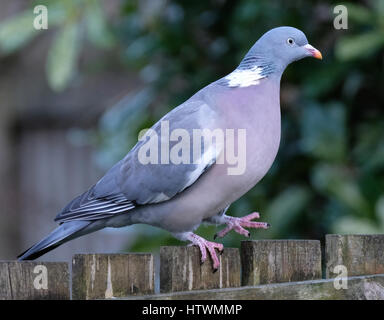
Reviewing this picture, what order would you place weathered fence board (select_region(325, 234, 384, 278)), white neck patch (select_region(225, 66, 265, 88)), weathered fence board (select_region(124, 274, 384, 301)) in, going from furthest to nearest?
white neck patch (select_region(225, 66, 265, 88)), weathered fence board (select_region(325, 234, 384, 278)), weathered fence board (select_region(124, 274, 384, 301))

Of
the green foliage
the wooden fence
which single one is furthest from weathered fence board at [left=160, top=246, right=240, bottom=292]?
the green foliage

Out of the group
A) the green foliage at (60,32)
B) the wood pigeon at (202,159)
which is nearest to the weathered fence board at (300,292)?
the wood pigeon at (202,159)

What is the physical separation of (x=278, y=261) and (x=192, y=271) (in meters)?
0.32

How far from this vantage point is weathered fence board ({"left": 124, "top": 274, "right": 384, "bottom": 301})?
2484mm

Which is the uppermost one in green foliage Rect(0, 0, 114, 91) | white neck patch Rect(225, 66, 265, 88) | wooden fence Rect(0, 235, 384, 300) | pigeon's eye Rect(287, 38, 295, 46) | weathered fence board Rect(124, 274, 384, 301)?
green foliage Rect(0, 0, 114, 91)

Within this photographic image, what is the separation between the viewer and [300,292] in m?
2.59

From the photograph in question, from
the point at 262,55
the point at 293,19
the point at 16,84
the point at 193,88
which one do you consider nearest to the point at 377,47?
the point at 293,19

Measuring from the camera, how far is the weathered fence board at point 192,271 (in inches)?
97.9

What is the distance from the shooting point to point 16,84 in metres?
8.41

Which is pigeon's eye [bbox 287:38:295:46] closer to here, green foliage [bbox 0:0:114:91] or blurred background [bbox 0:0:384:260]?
blurred background [bbox 0:0:384:260]

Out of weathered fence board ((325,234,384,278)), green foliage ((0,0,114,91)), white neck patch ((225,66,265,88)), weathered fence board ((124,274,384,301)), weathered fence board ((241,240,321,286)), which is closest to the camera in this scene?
weathered fence board ((124,274,384,301))

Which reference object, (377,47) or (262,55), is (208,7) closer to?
(377,47)
